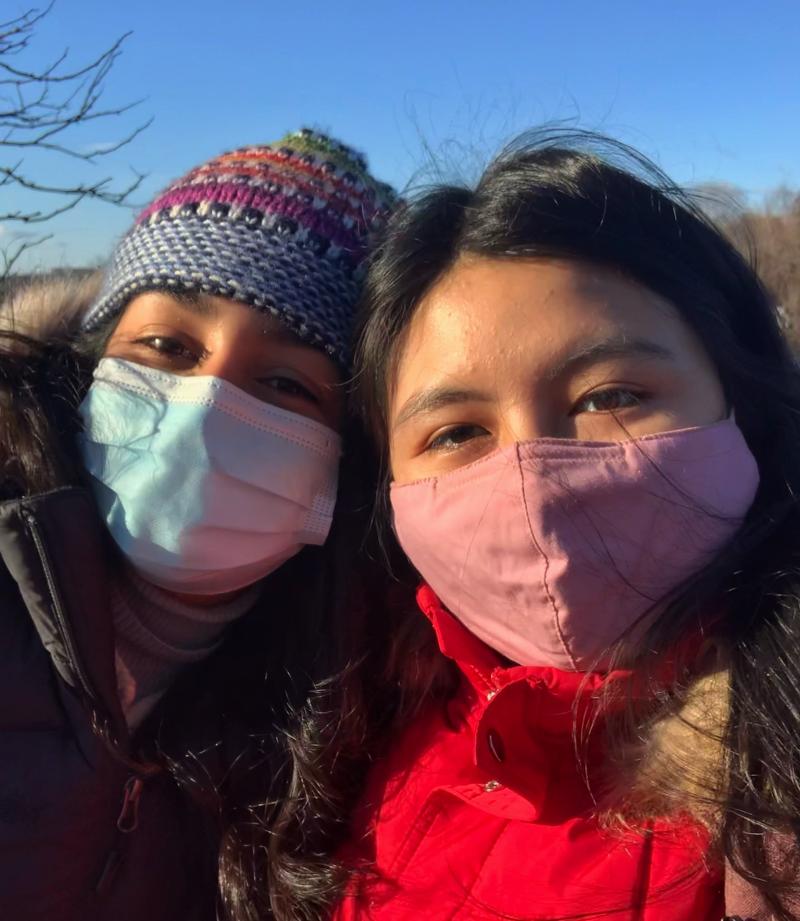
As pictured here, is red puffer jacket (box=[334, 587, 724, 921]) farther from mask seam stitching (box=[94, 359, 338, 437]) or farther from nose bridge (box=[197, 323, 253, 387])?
nose bridge (box=[197, 323, 253, 387])

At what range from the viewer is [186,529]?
5.79 ft

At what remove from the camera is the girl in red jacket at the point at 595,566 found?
1.27 m

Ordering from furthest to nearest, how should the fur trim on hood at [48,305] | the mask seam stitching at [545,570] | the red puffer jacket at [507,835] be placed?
1. the fur trim on hood at [48,305]
2. the mask seam stitching at [545,570]
3. the red puffer jacket at [507,835]

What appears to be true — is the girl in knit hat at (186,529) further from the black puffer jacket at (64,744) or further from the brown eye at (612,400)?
the brown eye at (612,400)

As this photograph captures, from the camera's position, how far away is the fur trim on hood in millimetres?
2074

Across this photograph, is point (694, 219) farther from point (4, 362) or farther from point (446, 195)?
point (4, 362)

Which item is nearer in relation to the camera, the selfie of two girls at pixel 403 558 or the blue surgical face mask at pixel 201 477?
the selfie of two girls at pixel 403 558

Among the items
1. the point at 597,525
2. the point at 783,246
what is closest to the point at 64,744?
the point at 597,525

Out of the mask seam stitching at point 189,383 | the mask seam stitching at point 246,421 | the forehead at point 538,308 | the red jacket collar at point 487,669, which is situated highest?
the forehead at point 538,308

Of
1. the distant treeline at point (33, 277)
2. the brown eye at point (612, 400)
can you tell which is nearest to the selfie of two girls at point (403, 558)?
the brown eye at point (612, 400)

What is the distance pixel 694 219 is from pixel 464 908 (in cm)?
129

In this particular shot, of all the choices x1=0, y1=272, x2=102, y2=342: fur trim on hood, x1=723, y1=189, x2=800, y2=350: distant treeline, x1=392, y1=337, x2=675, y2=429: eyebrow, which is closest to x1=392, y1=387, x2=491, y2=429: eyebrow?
x1=392, y1=337, x2=675, y2=429: eyebrow

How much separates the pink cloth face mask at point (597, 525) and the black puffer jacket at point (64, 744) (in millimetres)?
764

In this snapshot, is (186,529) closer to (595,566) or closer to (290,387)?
(290,387)
